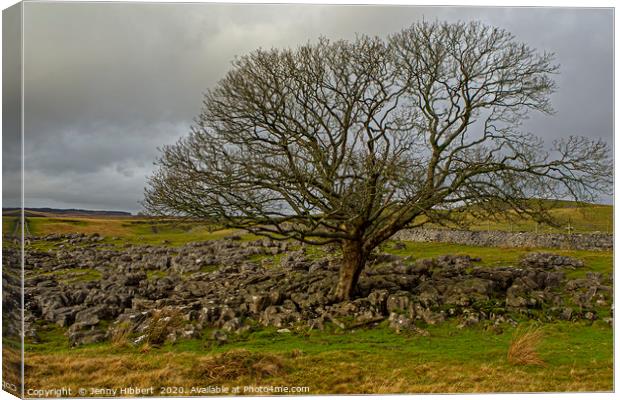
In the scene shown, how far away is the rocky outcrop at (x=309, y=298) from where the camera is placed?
14477mm

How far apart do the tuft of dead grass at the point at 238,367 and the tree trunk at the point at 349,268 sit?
589cm

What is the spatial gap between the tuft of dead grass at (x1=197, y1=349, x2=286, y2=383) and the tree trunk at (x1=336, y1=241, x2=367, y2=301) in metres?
5.89

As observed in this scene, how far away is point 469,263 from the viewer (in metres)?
21.7

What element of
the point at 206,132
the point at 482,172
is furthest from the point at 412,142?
the point at 206,132

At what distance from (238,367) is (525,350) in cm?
636

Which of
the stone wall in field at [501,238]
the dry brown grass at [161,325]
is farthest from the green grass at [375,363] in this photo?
the stone wall in field at [501,238]

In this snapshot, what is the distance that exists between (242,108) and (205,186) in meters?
2.73

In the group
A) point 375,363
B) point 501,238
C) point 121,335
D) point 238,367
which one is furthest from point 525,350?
point 501,238

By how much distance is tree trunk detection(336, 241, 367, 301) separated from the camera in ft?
54.0

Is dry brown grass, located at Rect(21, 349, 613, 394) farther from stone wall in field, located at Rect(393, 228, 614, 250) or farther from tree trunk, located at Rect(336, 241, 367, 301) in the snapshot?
stone wall in field, located at Rect(393, 228, 614, 250)

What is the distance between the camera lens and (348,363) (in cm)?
1109

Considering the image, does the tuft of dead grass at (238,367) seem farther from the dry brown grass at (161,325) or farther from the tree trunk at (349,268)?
the tree trunk at (349,268)

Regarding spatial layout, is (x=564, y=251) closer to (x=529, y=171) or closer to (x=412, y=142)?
(x=529, y=171)

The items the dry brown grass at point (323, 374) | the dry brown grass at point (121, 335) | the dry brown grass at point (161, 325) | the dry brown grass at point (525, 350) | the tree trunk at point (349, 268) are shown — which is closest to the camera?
the dry brown grass at point (323, 374)
